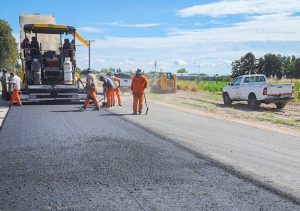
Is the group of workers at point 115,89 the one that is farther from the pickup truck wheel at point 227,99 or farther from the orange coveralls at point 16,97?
the pickup truck wheel at point 227,99

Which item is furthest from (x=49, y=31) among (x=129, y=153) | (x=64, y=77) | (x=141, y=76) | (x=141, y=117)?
(x=129, y=153)

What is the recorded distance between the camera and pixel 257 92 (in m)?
20.8

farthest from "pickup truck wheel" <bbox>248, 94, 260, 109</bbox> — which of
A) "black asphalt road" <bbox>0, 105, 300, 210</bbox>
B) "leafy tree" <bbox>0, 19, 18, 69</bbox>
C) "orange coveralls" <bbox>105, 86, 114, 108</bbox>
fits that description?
"leafy tree" <bbox>0, 19, 18, 69</bbox>

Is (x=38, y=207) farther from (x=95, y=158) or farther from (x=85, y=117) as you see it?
(x=85, y=117)

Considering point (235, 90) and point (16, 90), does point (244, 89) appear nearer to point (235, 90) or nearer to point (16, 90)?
point (235, 90)

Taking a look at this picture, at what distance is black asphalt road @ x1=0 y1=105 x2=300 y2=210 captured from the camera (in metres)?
5.34

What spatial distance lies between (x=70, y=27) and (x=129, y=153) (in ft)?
39.3

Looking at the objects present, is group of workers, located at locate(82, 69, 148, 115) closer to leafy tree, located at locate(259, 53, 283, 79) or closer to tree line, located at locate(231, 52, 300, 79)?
tree line, located at locate(231, 52, 300, 79)

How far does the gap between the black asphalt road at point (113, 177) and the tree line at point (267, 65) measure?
8845 cm

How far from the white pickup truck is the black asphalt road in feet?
37.3

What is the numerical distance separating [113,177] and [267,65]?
102 metres

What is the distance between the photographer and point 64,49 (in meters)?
19.1

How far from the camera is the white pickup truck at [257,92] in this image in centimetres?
2039

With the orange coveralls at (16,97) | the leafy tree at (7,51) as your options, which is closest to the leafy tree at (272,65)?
the leafy tree at (7,51)
